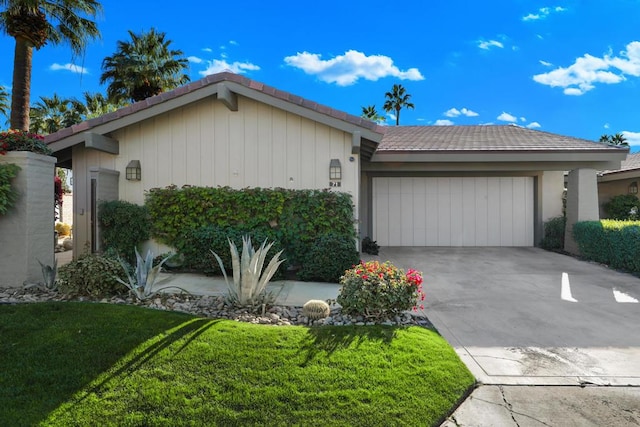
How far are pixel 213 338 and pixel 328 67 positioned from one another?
2086cm

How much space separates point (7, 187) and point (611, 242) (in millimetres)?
12079

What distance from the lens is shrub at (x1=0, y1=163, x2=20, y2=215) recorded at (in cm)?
513

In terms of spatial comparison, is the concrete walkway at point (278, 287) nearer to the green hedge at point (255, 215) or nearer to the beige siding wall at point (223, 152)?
the green hedge at point (255, 215)

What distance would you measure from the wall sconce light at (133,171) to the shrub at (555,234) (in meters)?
11.8

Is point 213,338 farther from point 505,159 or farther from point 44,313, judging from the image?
point 505,159

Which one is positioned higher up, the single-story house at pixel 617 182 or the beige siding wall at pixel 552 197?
the single-story house at pixel 617 182

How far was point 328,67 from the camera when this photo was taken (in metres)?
21.3

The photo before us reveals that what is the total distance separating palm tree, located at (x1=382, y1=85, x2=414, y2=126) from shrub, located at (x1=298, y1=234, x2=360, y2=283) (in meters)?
29.8

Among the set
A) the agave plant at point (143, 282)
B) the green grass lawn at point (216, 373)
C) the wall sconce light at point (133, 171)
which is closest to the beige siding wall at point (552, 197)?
the green grass lawn at point (216, 373)

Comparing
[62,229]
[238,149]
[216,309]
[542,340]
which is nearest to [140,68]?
[62,229]

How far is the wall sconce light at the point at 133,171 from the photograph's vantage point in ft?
25.0

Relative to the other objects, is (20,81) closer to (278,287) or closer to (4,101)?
(278,287)

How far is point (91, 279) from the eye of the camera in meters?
4.77

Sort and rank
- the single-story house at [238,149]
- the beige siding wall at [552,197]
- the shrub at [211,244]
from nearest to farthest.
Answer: the shrub at [211,244], the single-story house at [238,149], the beige siding wall at [552,197]
